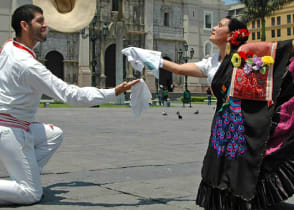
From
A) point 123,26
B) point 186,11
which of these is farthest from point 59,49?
point 186,11

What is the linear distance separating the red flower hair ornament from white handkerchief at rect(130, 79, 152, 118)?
931mm

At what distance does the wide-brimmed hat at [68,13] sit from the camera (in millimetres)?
5640

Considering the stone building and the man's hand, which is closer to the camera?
the man's hand

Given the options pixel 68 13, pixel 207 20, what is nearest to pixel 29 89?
pixel 68 13

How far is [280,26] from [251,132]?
7474 cm

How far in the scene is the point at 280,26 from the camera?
243 feet

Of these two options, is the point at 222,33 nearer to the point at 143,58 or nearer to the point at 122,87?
the point at 143,58

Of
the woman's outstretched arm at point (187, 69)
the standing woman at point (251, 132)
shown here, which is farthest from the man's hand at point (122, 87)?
the standing woman at point (251, 132)

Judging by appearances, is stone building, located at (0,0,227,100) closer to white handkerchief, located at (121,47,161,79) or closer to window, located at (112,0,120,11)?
window, located at (112,0,120,11)

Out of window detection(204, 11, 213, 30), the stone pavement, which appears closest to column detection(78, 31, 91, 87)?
window detection(204, 11, 213, 30)

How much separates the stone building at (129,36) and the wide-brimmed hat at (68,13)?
2883 centimetres

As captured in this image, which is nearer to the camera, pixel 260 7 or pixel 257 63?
pixel 257 63

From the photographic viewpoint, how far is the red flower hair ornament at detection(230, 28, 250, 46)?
3.66m

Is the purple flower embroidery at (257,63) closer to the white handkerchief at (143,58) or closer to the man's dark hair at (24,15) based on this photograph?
the white handkerchief at (143,58)
